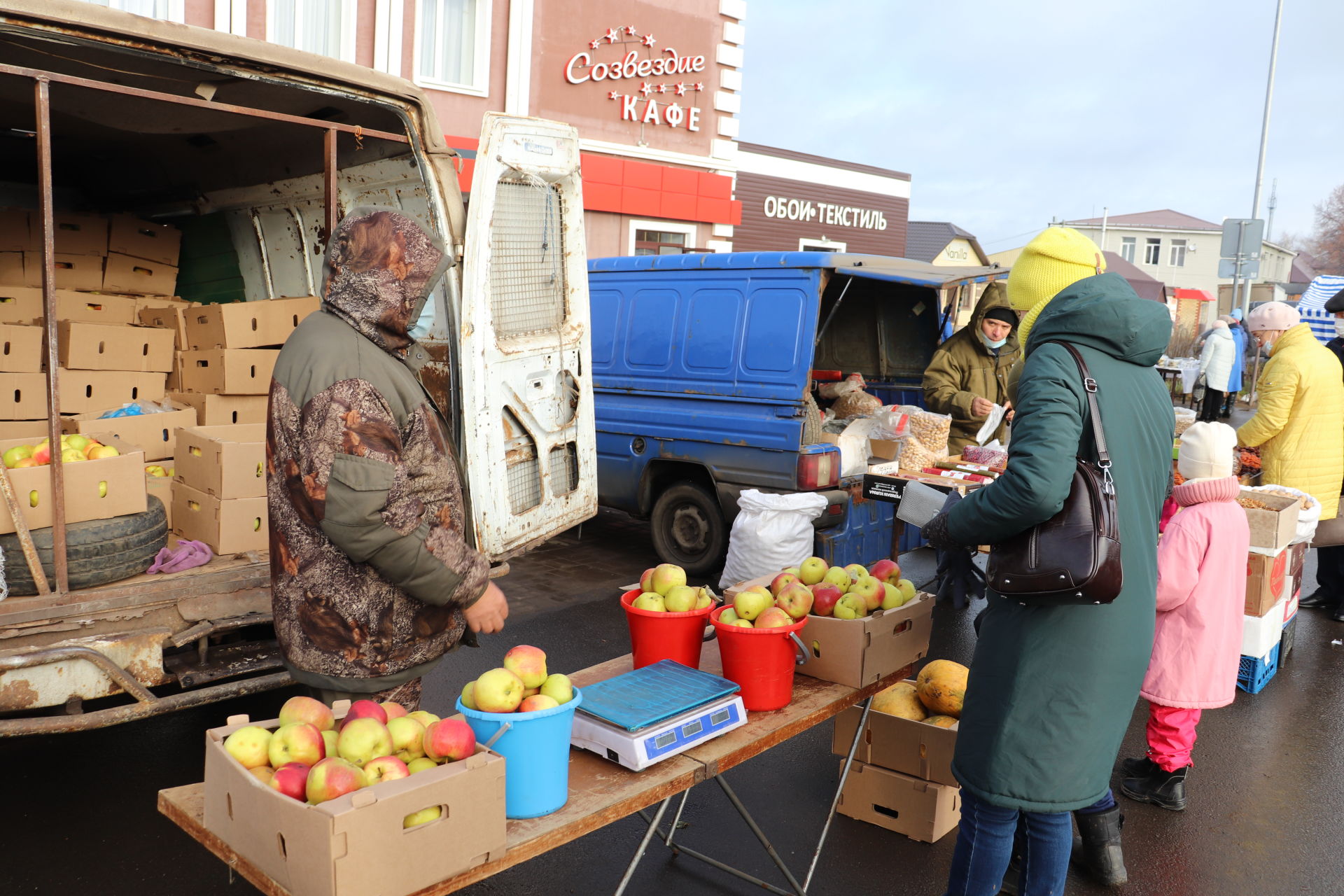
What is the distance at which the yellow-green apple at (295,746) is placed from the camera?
1926mm

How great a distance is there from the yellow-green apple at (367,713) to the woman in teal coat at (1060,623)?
1.62 m

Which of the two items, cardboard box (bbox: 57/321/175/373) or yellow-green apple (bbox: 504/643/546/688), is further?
cardboard box (bbox: 57/321/175/373)

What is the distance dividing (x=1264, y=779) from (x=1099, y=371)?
306 cm

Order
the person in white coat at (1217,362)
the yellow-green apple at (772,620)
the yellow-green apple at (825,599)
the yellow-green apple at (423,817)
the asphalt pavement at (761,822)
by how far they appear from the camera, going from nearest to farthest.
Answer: the yellow-green apple at (423,817) < the yellow-green apple at (772,620) < the yellow-green apple at (825,599) < the asphalt pavement at (761,822) < the person in white coat at (1217,362)

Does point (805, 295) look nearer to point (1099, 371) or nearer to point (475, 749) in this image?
point (1099, 371)

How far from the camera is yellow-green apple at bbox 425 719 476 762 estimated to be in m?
1.93

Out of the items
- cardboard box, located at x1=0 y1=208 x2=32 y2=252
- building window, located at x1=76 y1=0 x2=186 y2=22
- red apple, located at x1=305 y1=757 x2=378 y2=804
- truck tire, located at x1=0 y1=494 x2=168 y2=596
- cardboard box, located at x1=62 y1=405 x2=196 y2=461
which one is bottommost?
truck tire, located at x1=0 y1=494 x2=168 y2=596

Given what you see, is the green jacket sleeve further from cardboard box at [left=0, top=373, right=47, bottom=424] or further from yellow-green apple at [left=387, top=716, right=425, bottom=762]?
cardboard box at [left=0, top=373, right=47, bottom=424]

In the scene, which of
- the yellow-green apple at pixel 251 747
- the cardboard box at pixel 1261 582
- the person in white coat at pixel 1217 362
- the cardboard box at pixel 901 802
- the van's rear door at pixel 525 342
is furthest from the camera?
the person in white coat at pixel 1217 362

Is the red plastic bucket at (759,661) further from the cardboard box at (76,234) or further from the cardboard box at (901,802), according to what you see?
the cardboard box at (76,234)

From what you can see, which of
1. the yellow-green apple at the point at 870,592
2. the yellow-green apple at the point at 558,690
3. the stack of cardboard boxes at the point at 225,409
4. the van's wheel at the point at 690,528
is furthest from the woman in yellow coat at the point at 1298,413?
the stack of cardboard boxes at the point at 225,409

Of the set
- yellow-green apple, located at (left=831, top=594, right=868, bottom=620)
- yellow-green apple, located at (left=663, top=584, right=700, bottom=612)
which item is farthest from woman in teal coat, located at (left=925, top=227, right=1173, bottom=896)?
yellow-green apple, located at (left=663, top=584, right=700, bottom=612)

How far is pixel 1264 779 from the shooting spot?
14.9 ft

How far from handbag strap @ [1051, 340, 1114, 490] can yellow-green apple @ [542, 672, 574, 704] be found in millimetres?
1522
